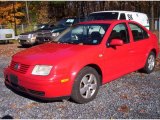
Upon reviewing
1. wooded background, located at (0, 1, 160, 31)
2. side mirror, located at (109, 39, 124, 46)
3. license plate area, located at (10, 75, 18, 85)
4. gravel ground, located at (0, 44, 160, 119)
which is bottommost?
gravel ground, located at (0, 44, 160, 119)

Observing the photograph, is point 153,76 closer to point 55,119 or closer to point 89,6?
point 55,119

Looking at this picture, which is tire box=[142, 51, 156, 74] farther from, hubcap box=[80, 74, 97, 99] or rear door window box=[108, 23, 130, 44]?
hubcap box=[80, 74, 97, 99]

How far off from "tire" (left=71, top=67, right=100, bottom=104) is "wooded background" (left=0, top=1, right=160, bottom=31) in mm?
26704

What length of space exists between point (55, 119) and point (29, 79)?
2.97ft

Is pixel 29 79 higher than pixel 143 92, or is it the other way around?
pixel 29 79

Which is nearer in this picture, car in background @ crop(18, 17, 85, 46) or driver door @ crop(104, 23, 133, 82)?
driver door @ crop(104, 23, 133, 82)

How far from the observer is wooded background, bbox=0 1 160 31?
32.9 meters

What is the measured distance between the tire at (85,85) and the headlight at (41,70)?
55 centimetres

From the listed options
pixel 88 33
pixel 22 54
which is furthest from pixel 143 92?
pixel 22 54

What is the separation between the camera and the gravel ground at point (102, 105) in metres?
4.52

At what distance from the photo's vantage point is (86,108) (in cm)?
484

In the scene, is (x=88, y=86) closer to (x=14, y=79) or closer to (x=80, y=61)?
(x=80, y=61)

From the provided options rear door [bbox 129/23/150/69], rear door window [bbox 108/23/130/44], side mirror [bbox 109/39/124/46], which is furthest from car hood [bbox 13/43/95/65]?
rear door [bbox 129/23/150/69]

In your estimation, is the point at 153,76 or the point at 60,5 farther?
the point at 60,5
